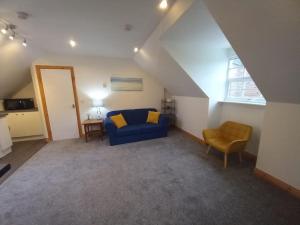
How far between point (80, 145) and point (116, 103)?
167 cm

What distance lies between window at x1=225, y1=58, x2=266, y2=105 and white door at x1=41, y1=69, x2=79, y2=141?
4.30 m

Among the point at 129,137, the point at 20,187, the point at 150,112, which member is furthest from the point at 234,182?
the point at 20,187

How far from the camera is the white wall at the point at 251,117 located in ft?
8.04

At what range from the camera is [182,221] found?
1401mm

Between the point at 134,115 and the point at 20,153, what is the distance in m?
2.94

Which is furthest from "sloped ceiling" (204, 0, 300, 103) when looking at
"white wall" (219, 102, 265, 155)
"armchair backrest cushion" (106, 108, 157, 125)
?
"armchair backrest cushion" (106, 108, 157, 125)

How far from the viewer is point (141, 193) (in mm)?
1803

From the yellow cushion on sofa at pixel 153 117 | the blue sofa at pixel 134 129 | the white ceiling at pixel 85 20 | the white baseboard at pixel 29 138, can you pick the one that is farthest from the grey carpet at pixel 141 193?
the white ceiling at pixel 85 20

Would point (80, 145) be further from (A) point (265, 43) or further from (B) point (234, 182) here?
(A) point (265, 43)

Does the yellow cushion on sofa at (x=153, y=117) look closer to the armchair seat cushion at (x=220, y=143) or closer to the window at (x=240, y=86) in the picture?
the armchair seat cushion at (x=220, y=143)

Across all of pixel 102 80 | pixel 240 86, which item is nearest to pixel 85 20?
pixel 102 80

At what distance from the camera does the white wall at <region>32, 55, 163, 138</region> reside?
3.82 meters

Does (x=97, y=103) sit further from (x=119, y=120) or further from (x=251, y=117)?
(x=251, y=117)

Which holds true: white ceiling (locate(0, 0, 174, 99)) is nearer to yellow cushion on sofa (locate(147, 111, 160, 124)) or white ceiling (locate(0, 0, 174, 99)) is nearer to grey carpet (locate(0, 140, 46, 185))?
grey carpet (locate(0, 140, 46, 185))
